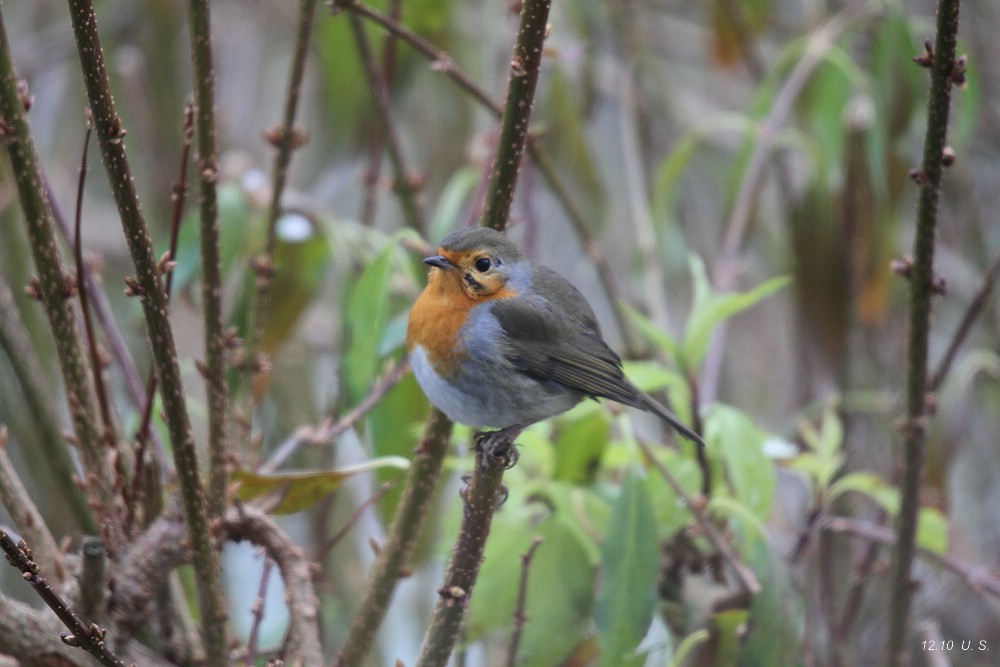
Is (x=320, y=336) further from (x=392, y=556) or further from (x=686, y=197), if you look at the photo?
(x=392, y=556)

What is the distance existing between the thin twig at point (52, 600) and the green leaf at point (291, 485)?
54cm

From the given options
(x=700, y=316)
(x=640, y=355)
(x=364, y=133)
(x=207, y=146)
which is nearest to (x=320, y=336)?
(x=364, y=133)

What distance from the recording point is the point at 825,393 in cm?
324

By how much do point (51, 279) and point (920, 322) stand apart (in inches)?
52.9

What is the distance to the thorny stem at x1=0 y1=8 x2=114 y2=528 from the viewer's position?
1.52m

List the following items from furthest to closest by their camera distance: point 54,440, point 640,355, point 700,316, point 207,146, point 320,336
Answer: point 320,336
point 640,355
point 700,316
point 54,440
point 207,146

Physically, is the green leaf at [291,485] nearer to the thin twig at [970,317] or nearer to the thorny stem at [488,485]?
the thorny stem at [488,485]

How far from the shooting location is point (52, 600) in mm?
1108

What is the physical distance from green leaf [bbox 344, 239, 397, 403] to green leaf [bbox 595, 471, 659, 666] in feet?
1.74

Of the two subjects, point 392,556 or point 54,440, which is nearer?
point 392,556

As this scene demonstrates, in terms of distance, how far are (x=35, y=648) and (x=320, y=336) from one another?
9.49 ft

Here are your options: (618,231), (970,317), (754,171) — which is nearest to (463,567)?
(970,317)

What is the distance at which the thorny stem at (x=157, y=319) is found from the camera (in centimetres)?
124

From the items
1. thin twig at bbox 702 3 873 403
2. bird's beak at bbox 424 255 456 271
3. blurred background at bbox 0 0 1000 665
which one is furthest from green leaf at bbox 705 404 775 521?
thin twig at bbox 702 3 873 403
